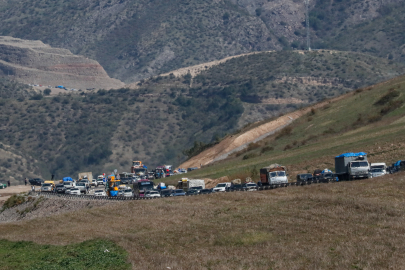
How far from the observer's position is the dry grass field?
2439 cm

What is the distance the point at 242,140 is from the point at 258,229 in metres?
73.7

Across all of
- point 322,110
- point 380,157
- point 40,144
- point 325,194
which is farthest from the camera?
point 40,144

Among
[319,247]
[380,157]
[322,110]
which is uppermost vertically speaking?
[322,110]

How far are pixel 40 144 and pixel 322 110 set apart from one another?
385 ft

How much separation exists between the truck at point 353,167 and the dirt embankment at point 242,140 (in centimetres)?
4794

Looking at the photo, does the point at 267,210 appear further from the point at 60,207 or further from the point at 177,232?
the point at 60,207

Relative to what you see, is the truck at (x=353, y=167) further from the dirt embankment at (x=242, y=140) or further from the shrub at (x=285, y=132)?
the dirt embankment at (x=242, y=140)

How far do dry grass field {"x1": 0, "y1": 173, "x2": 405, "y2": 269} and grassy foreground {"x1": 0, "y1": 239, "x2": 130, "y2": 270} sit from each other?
62cm

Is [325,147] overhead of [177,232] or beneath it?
→ overhead

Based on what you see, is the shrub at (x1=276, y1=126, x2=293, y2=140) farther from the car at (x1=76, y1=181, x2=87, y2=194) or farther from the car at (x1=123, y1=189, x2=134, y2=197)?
the car at (x1=123, y1=189, x2=134, y2=197)

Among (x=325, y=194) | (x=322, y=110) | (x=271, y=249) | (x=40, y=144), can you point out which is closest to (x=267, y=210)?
(x=325, y=194)

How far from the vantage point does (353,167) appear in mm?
48094

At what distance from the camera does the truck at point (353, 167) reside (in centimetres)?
4750

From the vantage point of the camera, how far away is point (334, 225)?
2920 centimetres
